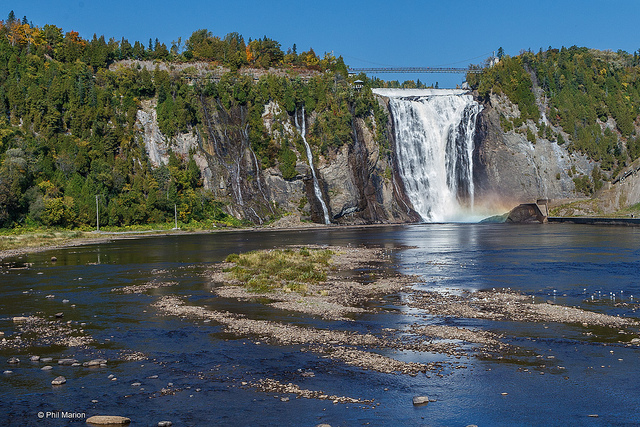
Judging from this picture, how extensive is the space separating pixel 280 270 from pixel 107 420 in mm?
27719

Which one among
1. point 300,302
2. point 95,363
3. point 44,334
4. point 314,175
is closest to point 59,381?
point 95,363

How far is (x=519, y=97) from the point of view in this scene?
15712 centimetres

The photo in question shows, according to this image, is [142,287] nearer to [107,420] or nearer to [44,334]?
[44,334]

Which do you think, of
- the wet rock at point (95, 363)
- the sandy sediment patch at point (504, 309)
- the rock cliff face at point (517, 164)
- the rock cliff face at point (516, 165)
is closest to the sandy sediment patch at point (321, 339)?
the wet rock at point (95, 363)

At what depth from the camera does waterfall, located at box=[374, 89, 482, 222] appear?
143875 millimetres

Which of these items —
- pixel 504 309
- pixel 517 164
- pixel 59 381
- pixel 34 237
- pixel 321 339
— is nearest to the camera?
pixel 59 381

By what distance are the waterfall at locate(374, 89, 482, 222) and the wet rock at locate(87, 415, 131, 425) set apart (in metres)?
131

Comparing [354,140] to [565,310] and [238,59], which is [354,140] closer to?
[238,59]

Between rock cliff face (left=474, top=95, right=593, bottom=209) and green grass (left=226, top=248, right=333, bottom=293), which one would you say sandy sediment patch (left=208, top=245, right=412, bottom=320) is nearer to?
green grass (left=226, top=248, right=333, bottom=293)

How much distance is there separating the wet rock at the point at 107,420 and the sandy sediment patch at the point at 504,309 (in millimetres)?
16445

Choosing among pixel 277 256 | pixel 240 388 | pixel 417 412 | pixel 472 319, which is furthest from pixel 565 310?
pixel 277 256

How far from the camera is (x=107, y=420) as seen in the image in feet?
49.4

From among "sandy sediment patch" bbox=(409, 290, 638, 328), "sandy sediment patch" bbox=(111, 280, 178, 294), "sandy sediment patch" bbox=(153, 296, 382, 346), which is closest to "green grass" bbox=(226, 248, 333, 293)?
"sandy sediment patch" bbox=(111, 280, 178, 294)

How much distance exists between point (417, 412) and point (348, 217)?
117259mm
